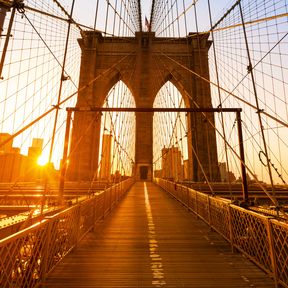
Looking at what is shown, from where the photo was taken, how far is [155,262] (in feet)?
9.22

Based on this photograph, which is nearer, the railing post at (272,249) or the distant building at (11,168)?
the railing post at (272,249)

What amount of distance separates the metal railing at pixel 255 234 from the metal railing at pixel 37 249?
2.59 m

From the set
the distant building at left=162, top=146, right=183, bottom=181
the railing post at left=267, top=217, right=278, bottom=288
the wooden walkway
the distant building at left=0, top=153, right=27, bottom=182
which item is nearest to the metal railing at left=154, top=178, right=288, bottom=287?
the railing post at left=267, top=217, right=278, bottom=288

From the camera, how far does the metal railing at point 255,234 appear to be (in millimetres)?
2189

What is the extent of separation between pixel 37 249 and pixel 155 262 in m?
1.59

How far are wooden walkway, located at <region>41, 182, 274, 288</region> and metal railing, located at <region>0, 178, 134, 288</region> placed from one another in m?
0.16

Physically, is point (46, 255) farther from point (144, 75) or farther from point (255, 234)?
point (144, 75)

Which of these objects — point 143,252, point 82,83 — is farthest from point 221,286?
point 82,83

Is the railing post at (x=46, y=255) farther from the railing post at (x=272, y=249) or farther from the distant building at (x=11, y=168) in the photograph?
the distant building at (x=11, y=168)

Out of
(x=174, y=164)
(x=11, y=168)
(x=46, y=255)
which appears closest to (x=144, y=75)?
(x=174, y=164)

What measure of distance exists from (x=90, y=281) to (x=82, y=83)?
71.3 feet

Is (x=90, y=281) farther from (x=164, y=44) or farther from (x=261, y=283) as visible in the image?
(x=164, y=44)

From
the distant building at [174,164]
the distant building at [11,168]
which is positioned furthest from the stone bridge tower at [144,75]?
the distant building at [11,168]

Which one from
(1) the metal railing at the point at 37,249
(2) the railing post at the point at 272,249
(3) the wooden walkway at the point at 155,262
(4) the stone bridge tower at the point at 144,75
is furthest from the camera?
(4) the stone bridge tower at the point at 144,75
